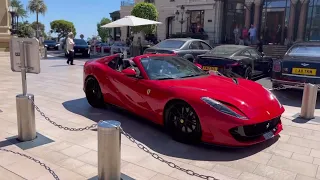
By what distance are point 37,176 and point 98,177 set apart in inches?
29.4

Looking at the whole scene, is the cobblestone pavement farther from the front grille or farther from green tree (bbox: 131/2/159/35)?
green tree (bbox: 131/2/159/35)

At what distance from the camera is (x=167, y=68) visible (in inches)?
206

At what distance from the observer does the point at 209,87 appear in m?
4.48

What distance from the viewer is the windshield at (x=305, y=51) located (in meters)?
Answer: 7.97

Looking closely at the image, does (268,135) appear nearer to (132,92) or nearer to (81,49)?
(132,92)

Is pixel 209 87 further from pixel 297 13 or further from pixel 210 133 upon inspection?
pixel 297 13

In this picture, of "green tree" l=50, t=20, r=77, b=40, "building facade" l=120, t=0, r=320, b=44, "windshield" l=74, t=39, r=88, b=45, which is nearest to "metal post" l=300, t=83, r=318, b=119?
"windshield" l=74, t=39, r=88, b=45

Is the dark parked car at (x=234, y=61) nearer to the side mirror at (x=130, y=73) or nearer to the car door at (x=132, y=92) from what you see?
the car door at (x=132, y=92)

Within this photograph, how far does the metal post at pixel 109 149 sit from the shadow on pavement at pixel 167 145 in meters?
1.13

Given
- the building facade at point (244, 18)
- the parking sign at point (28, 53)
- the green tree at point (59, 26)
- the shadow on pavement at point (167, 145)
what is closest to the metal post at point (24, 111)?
the parking sign at point (28, 53)

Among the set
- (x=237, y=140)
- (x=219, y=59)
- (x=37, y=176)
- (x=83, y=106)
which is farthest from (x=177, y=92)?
(x=219, y=59)

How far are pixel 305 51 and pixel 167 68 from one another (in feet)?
16.3

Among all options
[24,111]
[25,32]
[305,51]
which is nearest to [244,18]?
[305,51]

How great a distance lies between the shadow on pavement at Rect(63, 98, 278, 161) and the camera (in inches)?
158
